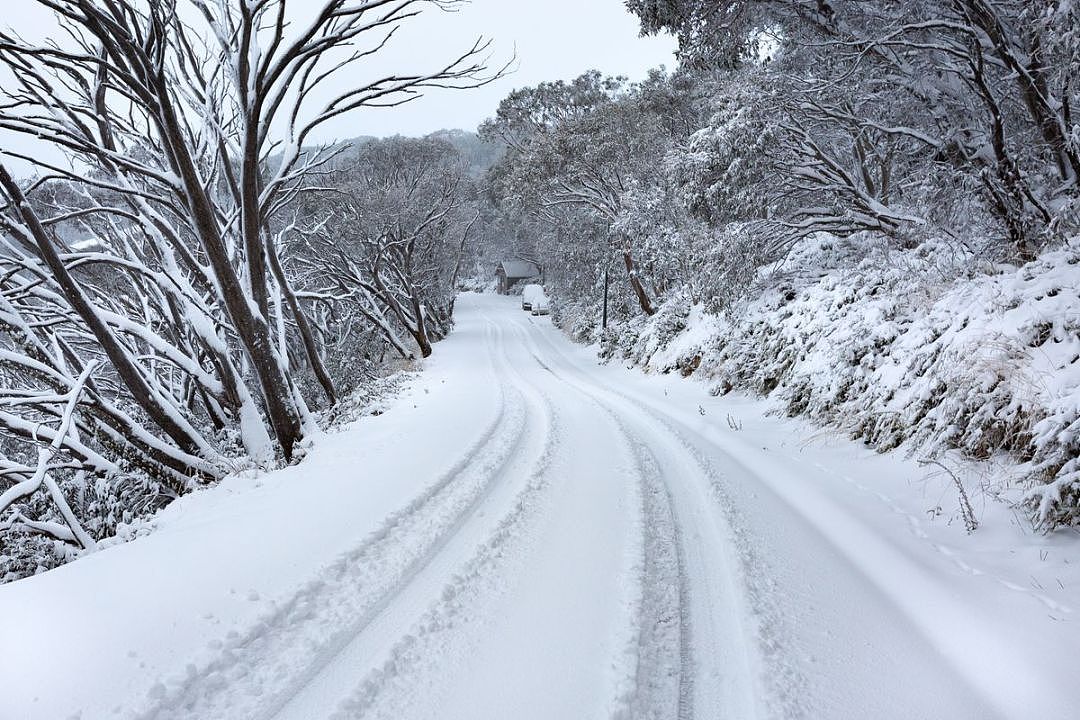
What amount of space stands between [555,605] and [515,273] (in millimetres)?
61257

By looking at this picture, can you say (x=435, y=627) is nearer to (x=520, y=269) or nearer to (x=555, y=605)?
(x=555, y=605)

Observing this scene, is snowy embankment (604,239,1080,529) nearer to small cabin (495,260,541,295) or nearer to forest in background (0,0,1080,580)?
forest in background (0,0,1080,580)

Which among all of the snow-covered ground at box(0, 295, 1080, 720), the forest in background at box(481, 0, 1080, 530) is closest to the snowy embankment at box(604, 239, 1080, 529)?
the forest in background at box(481, 0, 1080, 530)

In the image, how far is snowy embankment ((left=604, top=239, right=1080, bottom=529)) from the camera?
12.1 feet

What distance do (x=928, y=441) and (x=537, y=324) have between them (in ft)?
101

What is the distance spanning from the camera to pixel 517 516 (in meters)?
→ 4.05

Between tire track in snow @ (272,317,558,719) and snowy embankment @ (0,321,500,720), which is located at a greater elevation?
tire track in snow @ (272,317,558,719)

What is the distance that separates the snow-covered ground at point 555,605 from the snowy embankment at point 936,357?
0.46 meters

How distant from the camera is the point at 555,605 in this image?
2854 mm

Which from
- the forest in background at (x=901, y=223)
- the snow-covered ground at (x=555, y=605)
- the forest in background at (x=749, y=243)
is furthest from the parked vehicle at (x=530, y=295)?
the snow-covered ground at (x=555, y=605)

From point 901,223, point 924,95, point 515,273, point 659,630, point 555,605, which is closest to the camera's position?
point 659,630

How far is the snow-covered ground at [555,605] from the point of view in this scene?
85.9 inches

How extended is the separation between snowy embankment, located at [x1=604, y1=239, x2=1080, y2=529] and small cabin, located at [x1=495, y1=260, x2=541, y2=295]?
53.6 meters

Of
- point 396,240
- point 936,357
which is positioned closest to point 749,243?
point 936,357
